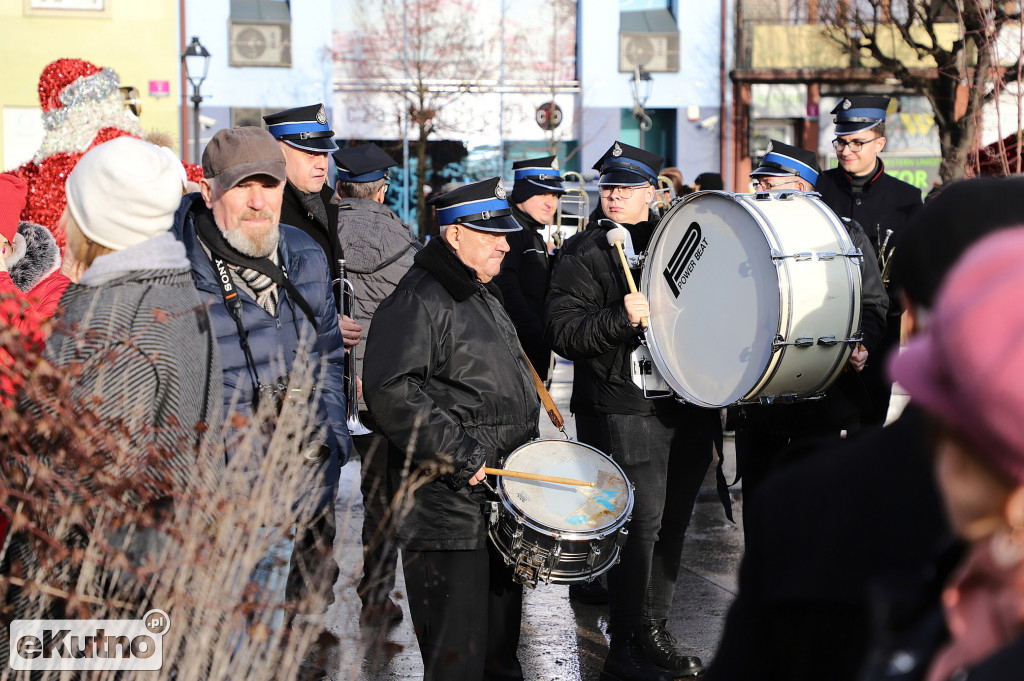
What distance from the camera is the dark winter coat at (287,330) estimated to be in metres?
3.35

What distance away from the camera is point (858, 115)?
5.88 m

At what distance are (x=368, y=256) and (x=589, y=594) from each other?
2.04 meters

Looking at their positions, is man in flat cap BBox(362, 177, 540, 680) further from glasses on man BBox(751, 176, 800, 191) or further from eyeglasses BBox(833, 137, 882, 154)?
eyeglasses BBox(833, 137, 882, 154)

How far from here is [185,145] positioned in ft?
78.7

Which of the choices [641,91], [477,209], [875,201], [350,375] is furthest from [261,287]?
[641,91]

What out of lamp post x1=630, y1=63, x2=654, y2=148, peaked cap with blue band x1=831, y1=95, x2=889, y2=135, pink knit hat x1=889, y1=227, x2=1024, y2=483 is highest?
lamp post x1=630, y1=63, x2=654, y2=148

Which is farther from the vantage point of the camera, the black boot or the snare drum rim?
the black boot

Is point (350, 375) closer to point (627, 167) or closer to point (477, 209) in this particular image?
point (477, 209)

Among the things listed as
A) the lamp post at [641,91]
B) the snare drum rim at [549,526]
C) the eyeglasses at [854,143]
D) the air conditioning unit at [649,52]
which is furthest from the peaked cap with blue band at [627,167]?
the air conditioning unit at [649,52]

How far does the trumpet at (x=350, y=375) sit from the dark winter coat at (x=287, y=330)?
1.00m

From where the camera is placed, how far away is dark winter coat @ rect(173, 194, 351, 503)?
3.35m

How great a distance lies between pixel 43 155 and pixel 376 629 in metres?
5.83

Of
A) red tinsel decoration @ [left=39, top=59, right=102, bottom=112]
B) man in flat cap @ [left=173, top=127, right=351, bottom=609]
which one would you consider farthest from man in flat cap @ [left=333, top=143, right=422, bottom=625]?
red tinsel decoration @ [left=39, top=59, right=102, bottom=112]

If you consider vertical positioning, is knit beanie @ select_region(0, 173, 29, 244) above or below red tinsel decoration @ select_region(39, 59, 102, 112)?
below
